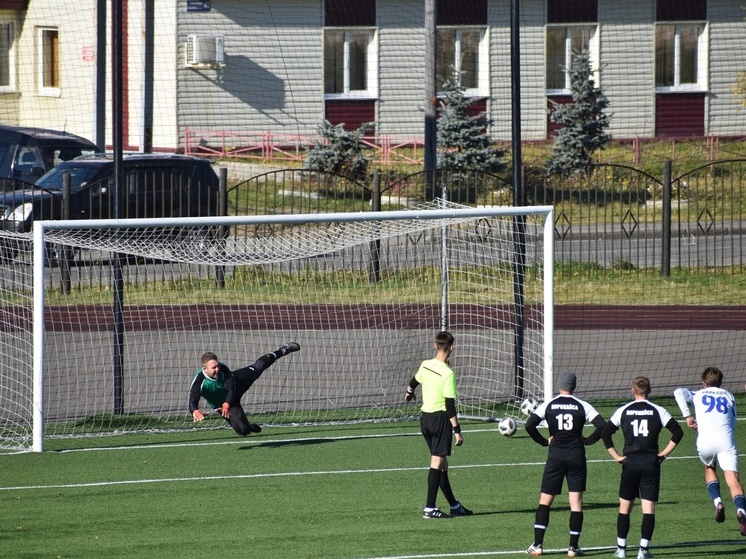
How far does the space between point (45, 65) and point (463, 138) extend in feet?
41.2

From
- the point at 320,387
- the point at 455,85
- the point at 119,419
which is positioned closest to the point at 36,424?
the point at 119,419

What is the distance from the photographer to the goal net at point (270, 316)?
12336mm

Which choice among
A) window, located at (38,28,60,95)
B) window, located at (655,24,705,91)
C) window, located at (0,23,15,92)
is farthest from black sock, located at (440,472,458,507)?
window, located at (0,23,15,92)

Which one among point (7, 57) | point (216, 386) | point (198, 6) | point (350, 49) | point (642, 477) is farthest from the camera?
point (7, 57)

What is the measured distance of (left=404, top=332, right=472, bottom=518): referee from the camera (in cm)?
860

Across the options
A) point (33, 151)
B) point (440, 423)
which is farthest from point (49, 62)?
point (440, 423)

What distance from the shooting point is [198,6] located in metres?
30.7

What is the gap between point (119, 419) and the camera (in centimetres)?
1255

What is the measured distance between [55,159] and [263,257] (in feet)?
30.6

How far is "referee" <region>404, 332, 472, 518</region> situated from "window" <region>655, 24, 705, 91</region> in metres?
25.5

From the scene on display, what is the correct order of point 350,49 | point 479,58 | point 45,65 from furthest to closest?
1. point 350,49
2. point 45,65
3. point 479,58

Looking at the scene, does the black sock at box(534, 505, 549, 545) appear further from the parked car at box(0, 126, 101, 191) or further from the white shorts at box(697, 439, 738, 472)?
the parked car at box(0, 126, 101, 191)

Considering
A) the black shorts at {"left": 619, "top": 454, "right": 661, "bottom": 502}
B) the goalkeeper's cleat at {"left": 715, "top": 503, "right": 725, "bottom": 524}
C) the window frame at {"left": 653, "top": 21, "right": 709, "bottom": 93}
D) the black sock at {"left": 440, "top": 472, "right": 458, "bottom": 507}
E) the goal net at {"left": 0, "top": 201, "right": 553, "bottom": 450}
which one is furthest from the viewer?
the window frame at {"left": 653, "top": 21, "right": 709, "bottom": 93}

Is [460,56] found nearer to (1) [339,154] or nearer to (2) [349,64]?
(2) [349,64]
